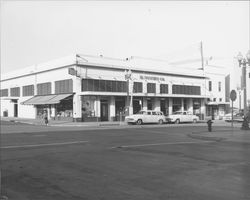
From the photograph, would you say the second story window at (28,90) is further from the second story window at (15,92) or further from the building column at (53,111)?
the building column at (53,111)

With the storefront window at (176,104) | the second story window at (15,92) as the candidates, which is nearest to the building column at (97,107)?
the storefront window at (176,104)

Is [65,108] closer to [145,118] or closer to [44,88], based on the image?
[44,88]

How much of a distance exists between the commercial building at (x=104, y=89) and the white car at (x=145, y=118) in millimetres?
3960

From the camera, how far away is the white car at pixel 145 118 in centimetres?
3709

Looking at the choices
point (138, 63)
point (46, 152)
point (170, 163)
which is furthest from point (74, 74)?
point (170, 163)

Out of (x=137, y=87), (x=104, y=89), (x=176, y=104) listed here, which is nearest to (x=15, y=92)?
(x=104, y=89)

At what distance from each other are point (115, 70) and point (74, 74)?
613cm

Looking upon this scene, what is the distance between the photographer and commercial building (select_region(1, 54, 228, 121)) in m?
40.2

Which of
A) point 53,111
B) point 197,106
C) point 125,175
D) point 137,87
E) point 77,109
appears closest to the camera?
point 125,175

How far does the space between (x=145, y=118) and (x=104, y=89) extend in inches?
271

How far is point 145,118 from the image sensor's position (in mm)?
37844

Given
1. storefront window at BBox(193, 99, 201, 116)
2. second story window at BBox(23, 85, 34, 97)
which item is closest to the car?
storefront window at BBox(193, 99, 201, 116)

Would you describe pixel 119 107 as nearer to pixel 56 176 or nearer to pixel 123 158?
pixel 123 158

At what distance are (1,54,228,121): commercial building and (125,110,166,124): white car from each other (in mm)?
3960
